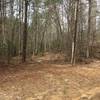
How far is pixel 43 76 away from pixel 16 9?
15309 millimetres

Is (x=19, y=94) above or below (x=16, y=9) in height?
below

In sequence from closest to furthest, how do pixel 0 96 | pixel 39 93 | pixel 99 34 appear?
pixel 0 96, pixel 39 93, pixel 99 34

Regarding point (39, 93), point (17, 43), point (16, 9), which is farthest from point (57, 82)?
point (17, 43)

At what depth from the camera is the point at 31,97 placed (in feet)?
23.2

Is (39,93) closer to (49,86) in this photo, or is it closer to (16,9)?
(49,86)

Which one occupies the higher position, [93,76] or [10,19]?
[10,19]

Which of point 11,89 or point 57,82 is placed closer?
point 11,89

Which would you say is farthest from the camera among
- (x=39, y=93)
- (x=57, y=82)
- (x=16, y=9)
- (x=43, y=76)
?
(x=16, y=9)

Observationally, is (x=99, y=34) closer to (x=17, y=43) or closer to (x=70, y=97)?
(x=17, y=43)

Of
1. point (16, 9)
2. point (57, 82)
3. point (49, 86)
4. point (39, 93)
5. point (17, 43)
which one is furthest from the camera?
point (17, 43)

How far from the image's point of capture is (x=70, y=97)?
720 cm

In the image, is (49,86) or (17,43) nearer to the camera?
(49,86)

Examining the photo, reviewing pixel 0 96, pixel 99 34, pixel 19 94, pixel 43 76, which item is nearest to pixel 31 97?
pixel 19 94

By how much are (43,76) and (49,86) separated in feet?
5.32
